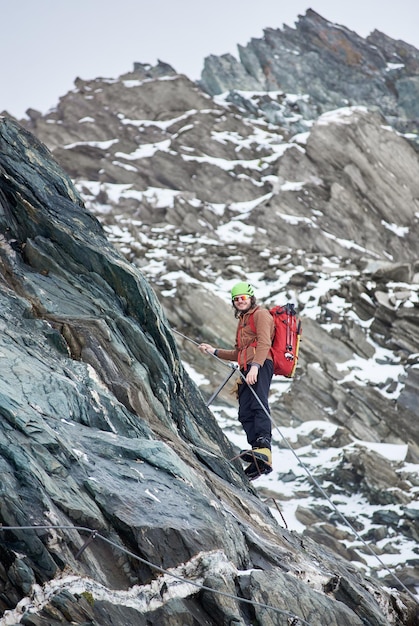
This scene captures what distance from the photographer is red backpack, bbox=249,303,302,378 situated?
25.8 feet

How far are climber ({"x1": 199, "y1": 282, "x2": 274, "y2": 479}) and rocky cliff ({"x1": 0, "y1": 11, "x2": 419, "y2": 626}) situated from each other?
0.36 metres

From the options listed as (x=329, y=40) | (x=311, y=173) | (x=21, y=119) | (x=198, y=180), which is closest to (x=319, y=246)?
(x=311, y=173)

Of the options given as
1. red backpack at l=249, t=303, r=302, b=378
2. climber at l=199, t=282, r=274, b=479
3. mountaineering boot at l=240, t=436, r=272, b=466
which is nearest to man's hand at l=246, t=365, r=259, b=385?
climber at l=199, t=282, r=274, b=479

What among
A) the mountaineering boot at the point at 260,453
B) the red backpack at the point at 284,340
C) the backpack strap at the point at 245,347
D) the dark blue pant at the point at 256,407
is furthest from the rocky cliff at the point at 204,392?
the red backpack at the point at 284,340

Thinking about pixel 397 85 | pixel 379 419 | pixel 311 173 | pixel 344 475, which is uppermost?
pixel 397 85

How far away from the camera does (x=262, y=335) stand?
25.1ft

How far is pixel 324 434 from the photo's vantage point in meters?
17.9

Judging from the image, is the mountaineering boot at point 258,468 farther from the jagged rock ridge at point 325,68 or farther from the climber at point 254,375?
the jagged rock ridge at point 325,68

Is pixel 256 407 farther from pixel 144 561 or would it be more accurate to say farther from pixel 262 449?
pixel 144 561

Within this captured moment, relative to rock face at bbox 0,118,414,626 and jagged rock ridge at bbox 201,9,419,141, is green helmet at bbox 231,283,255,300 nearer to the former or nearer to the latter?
rock face at bbox 0,118,414,626

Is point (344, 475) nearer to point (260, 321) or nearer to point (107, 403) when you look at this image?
point (260, 321)

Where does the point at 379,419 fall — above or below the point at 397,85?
below

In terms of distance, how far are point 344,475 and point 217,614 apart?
11818 millimetres

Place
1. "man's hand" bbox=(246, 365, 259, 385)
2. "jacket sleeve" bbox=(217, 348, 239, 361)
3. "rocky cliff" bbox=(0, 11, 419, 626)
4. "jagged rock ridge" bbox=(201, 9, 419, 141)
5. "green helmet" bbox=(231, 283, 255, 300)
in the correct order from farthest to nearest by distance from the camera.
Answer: "jagged rock ridge" bbox=(201, 9, 419, 141) → "jacket sleeve" bbox=(217, 348, 239, 361) → "green helmet" bbox=(231, 283, 255, 300) → "man's hand" bbox=(246, 365, 259, 385) → "rocky cliff" bbox=(0, 11, 419, 626)
